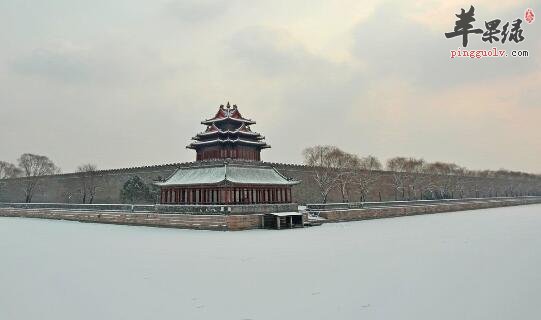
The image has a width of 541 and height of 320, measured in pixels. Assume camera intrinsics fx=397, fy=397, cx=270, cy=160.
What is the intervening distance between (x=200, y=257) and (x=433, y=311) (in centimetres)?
1154

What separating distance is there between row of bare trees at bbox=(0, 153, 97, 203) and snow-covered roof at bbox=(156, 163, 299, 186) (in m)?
26.0

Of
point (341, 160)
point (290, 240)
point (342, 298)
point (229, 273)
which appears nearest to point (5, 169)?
point (341, 160)

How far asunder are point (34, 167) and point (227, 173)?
5482 cm

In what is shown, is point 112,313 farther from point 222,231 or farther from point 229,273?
point 222,231

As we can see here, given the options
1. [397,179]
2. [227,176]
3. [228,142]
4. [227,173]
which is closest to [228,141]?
[228,142]

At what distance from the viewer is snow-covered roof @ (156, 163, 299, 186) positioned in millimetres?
37312

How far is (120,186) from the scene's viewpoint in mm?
58531

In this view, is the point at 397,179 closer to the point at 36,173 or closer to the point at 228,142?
the point at 228,142

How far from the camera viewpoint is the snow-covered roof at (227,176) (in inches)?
1469

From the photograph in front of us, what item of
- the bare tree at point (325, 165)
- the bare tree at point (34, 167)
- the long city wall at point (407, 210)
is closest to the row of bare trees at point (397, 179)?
the bare tree at point (325, 165)

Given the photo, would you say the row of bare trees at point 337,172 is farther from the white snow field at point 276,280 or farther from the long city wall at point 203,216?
the white snow field at point 276,280

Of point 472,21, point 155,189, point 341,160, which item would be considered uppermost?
point 472,21

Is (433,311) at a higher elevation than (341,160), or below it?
below

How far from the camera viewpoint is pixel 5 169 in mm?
79875
